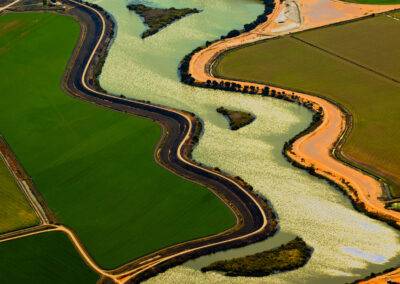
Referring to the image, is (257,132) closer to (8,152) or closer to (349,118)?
(349,118)

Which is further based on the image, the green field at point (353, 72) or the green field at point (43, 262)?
the green field at point (353, 72)

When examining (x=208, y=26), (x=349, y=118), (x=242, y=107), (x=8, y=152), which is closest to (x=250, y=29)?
(x=208, y=26)

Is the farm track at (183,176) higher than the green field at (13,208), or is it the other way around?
the farm track at (183,176)

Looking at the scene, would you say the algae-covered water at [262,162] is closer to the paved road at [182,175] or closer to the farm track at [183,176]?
the farm track at [183,176]

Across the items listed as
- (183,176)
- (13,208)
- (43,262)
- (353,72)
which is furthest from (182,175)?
(353,72)

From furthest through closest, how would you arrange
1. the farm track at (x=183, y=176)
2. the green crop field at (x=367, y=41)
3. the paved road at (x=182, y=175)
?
the green crop field at (x=367, y=41) < the paved road at (x=182, y=175) < the farm track at (x=183, y=176)

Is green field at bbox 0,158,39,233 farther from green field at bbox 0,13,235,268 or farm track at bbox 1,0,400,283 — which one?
green field at bbox 0,13,235,268

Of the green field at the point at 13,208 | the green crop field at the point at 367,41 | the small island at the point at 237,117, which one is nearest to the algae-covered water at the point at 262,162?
the small island at the point at 237,117
